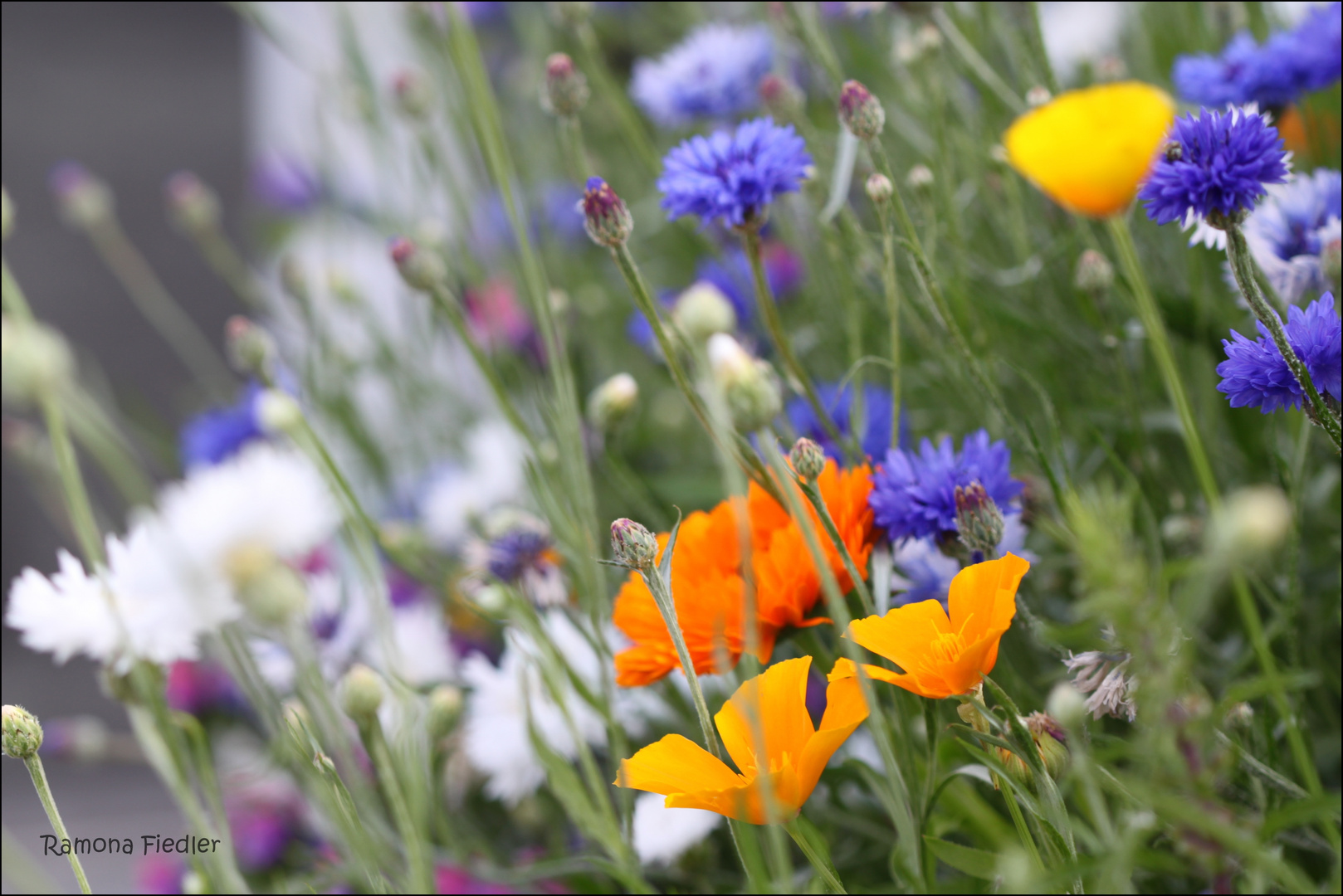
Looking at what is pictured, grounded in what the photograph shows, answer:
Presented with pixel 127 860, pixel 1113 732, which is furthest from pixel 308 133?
A: pixel 1113 732

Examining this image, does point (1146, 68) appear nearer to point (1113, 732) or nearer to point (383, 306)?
point (1113, 732)

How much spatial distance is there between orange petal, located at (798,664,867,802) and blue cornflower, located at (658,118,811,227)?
0.47 feet

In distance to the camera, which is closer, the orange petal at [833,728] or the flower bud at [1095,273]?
the orange petal at [833,728]

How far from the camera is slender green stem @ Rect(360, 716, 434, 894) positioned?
0.80 ft

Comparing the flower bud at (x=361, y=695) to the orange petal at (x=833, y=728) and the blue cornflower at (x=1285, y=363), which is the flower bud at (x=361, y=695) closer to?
the orange petal at (x=833, y=728)

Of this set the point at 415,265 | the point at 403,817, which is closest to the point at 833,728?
the point at 403,817

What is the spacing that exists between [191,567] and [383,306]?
967 mm

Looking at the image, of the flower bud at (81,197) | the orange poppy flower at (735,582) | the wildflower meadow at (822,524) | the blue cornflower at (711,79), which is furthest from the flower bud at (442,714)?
the flower bud at (81,197)

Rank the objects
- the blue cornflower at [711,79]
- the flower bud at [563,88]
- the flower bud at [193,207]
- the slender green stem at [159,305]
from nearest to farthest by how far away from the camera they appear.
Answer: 1. the flower bud at [563,88]
2. the blue cornflower at [711,79]
3. the flower bud at [193,207]
4. the slender green stem at [159,305]

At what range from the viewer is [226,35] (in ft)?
3.83

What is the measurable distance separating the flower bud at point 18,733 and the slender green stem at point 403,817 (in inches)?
3.2

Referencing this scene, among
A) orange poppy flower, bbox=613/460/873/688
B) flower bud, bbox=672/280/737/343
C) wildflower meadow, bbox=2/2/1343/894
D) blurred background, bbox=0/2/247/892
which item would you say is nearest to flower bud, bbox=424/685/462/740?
wildflower meadow, bbox=2/2/1343/894

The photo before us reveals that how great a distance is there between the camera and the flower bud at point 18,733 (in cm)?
23

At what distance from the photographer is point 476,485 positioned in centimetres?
56
